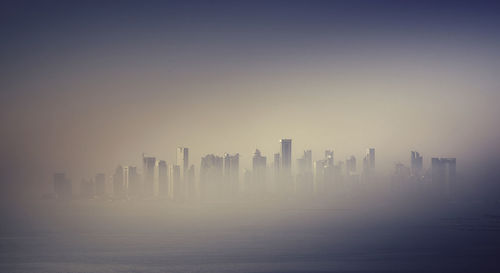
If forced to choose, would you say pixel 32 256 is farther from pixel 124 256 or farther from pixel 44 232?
pixel 44 232

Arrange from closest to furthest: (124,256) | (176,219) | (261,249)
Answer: (124,256) < (261,249) < (176,219)

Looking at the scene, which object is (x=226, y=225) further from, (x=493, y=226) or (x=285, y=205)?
(x=285, y=205)

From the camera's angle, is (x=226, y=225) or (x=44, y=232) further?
(x=226, y=225)

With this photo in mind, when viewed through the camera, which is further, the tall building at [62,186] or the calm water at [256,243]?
the tall building at [62,186]

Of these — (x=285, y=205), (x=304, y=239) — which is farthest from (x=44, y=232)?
(x=285, y=205)

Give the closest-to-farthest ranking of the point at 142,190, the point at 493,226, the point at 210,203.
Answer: the point at 493,226, the point at 142,190, the point at 210,203

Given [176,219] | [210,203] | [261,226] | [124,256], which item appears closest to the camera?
[124,256]

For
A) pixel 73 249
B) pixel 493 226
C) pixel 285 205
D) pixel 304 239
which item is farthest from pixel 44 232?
pixel 285 205

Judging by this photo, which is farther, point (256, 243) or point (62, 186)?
point (62, 186)

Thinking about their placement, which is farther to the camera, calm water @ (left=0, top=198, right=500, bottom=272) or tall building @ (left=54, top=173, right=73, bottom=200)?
tall building @ (left=54, top=173, right=73, bottom=200)
